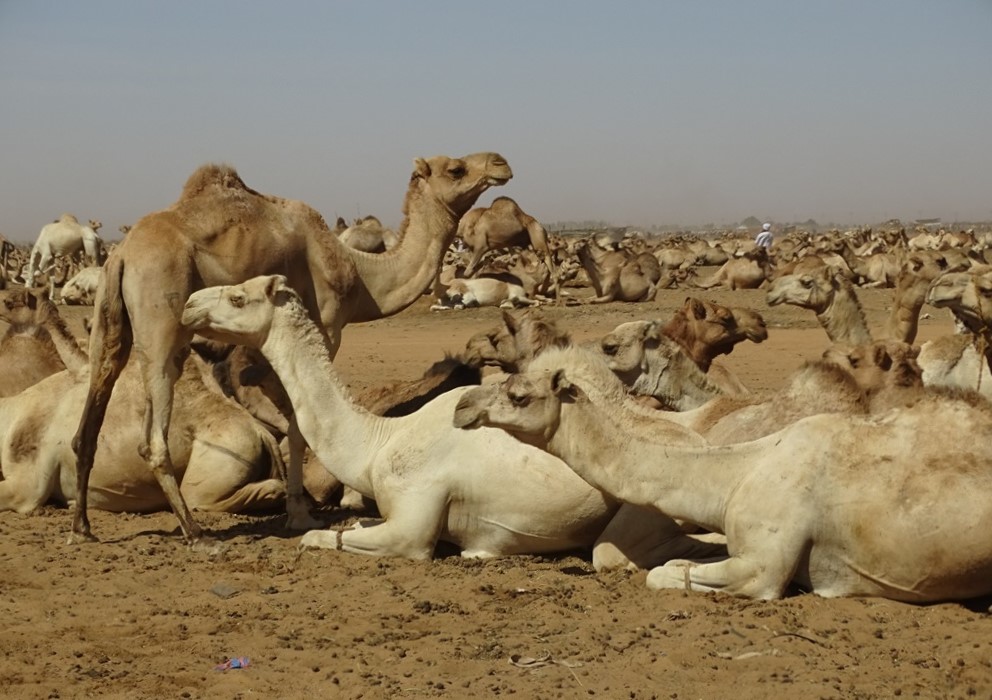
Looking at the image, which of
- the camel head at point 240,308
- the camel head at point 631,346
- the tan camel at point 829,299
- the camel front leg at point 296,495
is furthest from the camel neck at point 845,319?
the camel head at point 240,308

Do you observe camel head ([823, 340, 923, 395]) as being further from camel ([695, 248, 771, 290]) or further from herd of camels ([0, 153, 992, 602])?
camel ([695, 248, 771, 290])

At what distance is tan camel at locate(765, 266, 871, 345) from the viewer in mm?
12391

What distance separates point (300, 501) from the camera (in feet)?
28.0

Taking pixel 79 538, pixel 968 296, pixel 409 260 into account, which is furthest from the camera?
pixel 968 296

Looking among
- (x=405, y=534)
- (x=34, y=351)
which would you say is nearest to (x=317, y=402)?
(x=405, y=534)

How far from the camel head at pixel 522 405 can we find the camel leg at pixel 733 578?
92cm

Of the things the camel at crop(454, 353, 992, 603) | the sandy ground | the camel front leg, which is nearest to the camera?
the sandy ground

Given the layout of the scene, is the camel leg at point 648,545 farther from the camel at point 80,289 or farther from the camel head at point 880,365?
the camel at point 80,289

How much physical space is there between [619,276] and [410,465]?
20405 mm

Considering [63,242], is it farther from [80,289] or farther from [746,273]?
[746,273]

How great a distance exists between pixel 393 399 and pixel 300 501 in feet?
4.39

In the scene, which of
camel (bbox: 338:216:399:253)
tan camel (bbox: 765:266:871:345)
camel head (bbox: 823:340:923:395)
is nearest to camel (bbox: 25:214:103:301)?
camel (bbox: 338:216:399:253)

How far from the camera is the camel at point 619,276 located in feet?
89.9

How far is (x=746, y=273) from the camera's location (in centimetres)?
3111
